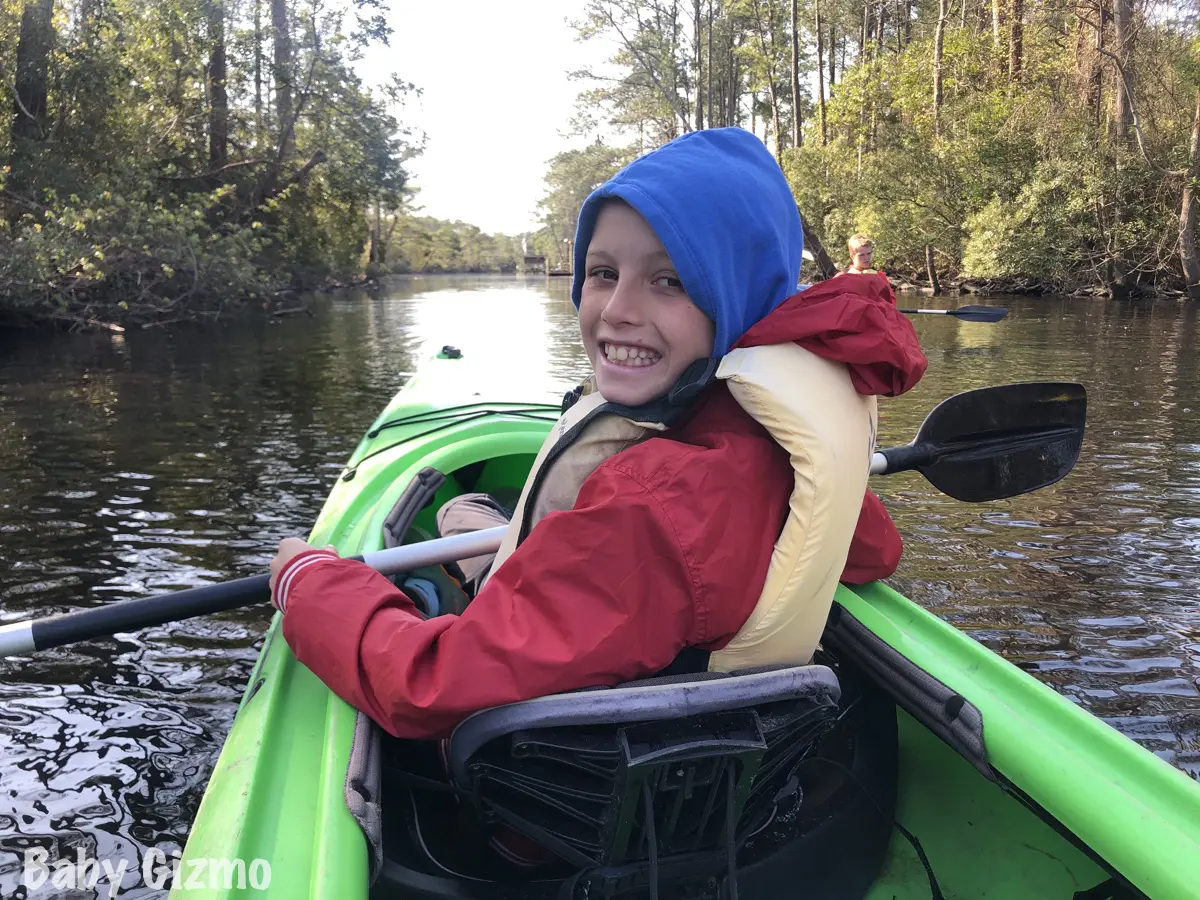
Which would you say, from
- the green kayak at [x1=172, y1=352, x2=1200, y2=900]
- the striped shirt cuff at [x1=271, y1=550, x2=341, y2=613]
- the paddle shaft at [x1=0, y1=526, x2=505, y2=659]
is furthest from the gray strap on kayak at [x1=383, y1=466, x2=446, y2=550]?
the striped shirt cuff at [x1=271, y1=550, x2=341, y2=613]

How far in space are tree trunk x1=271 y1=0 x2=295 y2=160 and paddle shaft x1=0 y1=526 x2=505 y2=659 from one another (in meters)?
16.3

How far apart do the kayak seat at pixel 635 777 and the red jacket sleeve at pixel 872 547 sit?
56cm

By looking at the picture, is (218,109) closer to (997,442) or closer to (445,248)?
(997,442)

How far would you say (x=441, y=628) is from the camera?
117 cm

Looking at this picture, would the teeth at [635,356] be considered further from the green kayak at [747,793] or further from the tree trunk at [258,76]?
the tree trunk at [258,76]

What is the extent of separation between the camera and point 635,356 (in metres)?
1.33

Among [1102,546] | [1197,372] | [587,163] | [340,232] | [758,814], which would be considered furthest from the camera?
[587,163]

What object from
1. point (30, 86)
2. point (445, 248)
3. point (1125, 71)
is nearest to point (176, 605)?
point (30, 86)

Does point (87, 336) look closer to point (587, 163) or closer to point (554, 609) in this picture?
point (554, 609)

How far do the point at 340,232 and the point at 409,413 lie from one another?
15668 mm

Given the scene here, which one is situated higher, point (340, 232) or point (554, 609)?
point (340, 232)

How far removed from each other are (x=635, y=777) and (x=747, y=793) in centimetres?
22

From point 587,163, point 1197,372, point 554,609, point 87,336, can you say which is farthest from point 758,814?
point 587,163

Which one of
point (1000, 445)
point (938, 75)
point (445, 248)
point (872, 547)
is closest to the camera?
point (872, 547)
